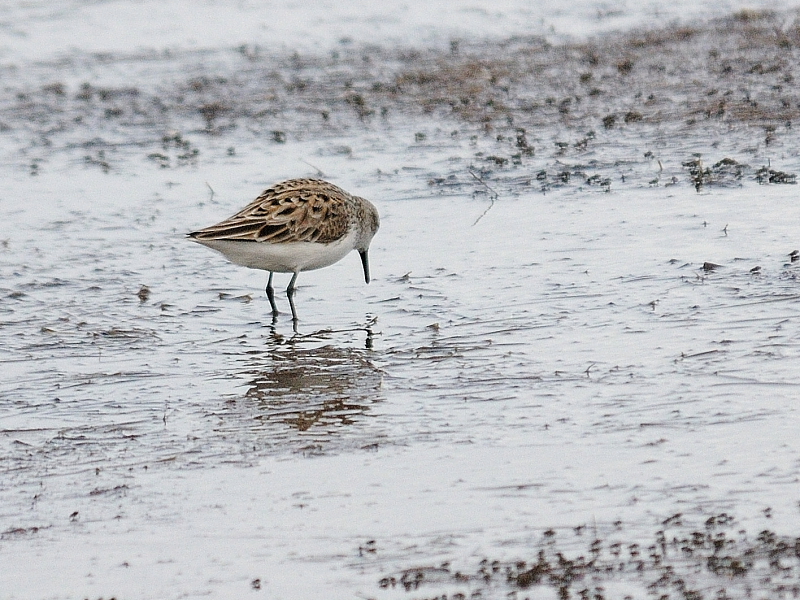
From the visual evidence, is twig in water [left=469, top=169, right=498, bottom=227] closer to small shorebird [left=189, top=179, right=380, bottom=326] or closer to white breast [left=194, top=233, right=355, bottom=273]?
small shorebird [left=189, top=179, right=380, bottom=326]

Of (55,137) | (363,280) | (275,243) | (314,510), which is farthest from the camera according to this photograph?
(55,137)

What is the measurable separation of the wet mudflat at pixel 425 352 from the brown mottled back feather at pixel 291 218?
0.52m

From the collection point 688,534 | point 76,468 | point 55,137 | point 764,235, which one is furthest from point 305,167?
point 688,534

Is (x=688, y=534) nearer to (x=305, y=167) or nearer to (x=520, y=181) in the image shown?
(x=520, y=181)

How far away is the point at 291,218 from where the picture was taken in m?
8.93

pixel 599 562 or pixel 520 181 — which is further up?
pixel 599 562

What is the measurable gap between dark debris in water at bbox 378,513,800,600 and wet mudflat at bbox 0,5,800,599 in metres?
0.01

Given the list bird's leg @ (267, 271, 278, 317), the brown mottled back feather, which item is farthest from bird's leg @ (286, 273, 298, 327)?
the brown mottled back feather

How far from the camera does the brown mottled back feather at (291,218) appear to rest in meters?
8.66

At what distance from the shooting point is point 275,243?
8797 mm

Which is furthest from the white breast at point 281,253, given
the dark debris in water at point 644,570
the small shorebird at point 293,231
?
the dark debris in water at point 644,570

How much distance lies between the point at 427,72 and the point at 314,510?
11.5m

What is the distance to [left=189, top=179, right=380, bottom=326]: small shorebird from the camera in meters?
8.67

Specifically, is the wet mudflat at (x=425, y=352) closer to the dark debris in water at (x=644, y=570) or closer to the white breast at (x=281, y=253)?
the dark debris in water at (x=644, y=570)
